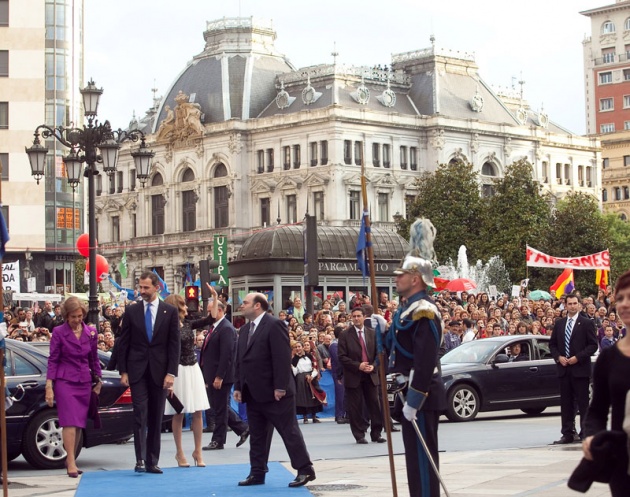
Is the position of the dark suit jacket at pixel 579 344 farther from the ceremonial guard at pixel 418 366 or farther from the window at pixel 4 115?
the window at pixel 4 115

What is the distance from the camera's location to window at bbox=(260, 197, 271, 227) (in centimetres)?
11112

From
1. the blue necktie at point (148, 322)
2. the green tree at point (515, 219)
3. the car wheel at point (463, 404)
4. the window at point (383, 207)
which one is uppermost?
the window at point (383, 207)

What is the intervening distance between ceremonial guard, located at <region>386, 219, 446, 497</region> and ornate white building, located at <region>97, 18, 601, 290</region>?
3715 inches

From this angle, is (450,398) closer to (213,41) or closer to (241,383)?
(241,383)

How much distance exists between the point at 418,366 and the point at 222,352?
7.32m

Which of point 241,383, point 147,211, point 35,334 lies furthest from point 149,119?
point 241,383

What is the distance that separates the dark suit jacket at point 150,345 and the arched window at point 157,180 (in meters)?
105

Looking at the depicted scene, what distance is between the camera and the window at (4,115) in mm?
72312

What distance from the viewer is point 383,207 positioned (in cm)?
10869

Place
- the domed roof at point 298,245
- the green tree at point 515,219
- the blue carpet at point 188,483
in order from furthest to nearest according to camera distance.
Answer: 1. the green tree at point 515,219
2. the domed roof at point 298,245
3. the blue carpet at point 188,483

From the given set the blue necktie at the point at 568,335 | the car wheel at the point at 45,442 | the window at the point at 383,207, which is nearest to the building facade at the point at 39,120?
the window at the point at 383,207

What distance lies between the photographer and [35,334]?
25547mm

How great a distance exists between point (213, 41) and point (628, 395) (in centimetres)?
11301

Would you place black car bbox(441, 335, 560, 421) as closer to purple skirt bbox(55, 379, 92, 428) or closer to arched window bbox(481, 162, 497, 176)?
purple skirt bbox(55, 379, 92, 428)
